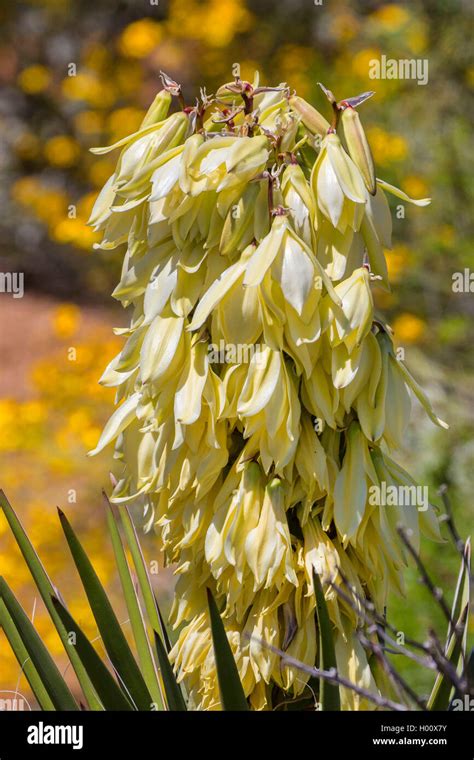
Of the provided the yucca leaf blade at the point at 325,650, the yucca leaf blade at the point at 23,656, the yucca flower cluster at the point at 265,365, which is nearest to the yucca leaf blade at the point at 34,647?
the yucca leaf blade at the point at 23,656

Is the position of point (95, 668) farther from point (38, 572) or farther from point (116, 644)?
point (38, 572)

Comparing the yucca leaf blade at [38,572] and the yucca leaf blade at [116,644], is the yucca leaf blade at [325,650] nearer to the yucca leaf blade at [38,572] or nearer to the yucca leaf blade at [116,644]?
the yucca leaf blade at [116,644]

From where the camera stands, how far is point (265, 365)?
3.44ft

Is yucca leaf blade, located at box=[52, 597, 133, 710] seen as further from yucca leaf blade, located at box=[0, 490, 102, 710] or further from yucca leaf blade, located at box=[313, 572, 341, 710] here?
yucca leaf blade, located at box=[313, 572, 341, 710]

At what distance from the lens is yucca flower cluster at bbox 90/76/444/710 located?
40.9 inches

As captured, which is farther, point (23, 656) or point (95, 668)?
point (23, 656)

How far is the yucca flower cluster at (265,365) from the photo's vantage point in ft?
3.41

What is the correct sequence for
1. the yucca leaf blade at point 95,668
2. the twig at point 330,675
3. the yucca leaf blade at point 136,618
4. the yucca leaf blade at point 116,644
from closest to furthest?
1. the twig at point 330,675
2. the yucca leaf blade at point 95,668
3. the yucca leaf blade at point 116,644
4. the yucca leaf blade at point 136,618

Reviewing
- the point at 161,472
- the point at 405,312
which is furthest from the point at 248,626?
the point at 405,312

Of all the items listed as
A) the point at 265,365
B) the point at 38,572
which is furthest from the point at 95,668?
the point at 265,365

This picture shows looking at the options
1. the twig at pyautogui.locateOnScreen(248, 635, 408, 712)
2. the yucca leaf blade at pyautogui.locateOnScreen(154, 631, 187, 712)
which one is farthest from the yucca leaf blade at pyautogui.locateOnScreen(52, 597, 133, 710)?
the twig at pyautogui.locateOnScreen(248, 635, 408, 712)
